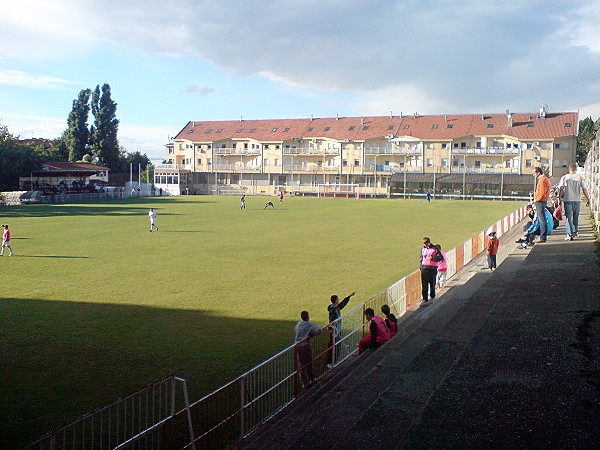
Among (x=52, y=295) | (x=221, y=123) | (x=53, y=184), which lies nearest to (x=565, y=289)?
(x=52, y=295)

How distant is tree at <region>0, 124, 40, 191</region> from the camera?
62.9 meters

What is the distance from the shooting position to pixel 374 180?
277 ft

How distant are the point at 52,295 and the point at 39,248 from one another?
1033cm

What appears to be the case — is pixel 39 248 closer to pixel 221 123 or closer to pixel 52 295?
pixel 52 295

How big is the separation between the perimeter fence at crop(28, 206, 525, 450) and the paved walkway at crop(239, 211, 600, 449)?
351mm

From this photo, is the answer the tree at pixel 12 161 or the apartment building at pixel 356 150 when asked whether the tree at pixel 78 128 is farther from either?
the tree at pixel 12 161

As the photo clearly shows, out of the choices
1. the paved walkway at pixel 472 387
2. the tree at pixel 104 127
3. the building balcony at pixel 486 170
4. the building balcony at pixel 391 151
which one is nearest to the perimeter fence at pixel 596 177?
the paved walkway at pixel 472 387

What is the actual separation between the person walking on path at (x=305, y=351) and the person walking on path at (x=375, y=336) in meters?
1.15

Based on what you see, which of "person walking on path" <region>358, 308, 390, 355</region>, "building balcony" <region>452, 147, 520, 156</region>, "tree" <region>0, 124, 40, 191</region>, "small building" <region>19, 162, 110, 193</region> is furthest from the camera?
Result: "building balcony" <region>452, 147, 520, 156</region>

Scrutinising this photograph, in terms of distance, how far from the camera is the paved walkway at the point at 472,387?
588cm

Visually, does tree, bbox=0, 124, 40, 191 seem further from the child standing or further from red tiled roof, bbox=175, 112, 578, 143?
the child standing

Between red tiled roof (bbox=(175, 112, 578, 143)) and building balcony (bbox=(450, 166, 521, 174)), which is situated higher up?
red tiled roof (bbox=(175, 112, 578, 143))

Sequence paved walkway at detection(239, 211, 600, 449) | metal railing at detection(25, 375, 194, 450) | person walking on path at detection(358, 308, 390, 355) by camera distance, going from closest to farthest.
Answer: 1. paved walkway at detection(239, 211, 600, 449)
2. metal railing at detection(25, 375, 194, 450)
3. person walking on path at detection(358, 308, 390, 355)

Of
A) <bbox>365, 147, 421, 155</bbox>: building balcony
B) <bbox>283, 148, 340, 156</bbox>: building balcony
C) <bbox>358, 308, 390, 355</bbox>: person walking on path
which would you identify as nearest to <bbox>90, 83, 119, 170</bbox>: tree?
<bbox>283, 148, 340, 156</bbox>: building balcony
